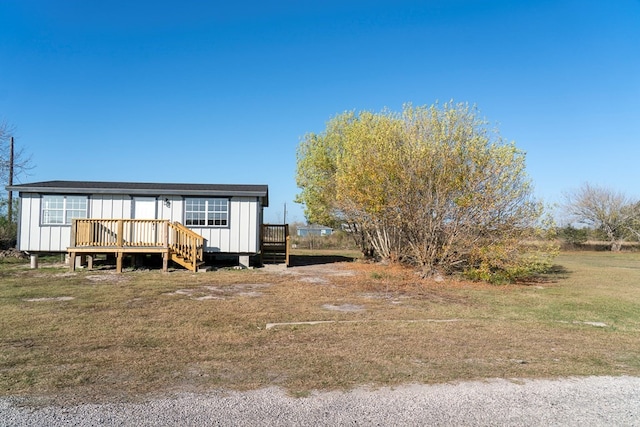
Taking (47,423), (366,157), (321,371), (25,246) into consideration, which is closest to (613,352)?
(321,371)

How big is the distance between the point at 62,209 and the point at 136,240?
3.39 metres

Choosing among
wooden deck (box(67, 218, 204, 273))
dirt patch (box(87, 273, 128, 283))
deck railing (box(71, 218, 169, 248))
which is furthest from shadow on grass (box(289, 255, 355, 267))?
dirt patch (box(87, 273, 128, 283))

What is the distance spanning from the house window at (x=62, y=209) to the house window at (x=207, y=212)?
3936 millimetres

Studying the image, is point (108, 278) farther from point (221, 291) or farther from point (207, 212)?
point (207, 212)

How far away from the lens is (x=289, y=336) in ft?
21.4

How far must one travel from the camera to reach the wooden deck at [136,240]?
15062 millimetres

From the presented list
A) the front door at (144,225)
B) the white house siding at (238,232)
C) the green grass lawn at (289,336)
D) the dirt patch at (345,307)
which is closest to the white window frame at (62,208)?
the front door at (144,225)

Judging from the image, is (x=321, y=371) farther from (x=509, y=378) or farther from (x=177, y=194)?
(x=177, y=194)

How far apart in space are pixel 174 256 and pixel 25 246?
233 inches

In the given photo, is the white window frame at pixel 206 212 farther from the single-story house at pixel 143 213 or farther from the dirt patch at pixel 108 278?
the dirt patch at pixel 108 278

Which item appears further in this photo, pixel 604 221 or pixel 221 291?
pixel 604 221

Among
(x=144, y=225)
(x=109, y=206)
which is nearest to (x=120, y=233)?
(x=144, y=225)

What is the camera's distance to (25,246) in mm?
16531

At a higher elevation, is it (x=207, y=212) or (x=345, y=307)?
(x=207, y=212)
